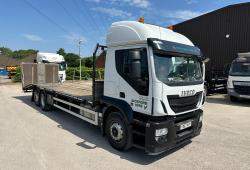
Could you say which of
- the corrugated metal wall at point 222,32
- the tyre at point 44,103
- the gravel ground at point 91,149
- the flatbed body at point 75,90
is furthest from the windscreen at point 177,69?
the corrugated metal wall at point 222,32

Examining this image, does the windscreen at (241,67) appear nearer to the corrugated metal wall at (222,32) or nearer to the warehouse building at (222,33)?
the warehouse building at (222,33)

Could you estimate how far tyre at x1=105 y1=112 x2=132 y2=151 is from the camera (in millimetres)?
4758

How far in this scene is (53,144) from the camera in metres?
5.44

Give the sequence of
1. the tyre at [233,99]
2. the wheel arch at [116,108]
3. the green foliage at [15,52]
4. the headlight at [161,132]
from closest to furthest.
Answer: the headlight at [161,132], the wheel arch at [116,108], the tyre at [233,99], the green foliage at [15,52]

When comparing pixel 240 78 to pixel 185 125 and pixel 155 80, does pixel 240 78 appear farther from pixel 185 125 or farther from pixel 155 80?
pixel 155 80

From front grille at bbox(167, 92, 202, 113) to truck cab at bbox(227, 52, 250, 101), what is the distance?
24.2ft

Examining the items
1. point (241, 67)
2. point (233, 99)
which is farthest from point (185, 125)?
point (233, 99)

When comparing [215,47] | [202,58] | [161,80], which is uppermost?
[215,47]

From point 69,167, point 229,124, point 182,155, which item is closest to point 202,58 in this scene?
point 182,155

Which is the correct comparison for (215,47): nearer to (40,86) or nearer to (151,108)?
(40,86)

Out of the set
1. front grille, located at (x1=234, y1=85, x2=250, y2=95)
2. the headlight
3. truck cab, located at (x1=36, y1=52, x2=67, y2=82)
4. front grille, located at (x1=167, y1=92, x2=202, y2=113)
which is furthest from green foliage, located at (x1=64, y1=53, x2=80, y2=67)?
the headlight

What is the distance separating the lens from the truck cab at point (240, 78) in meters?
11.3

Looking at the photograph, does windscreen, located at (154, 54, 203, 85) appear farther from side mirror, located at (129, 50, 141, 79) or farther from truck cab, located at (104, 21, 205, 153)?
side mirror, located at (129, 50, 141, 79)

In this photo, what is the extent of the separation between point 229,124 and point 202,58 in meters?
3.37
